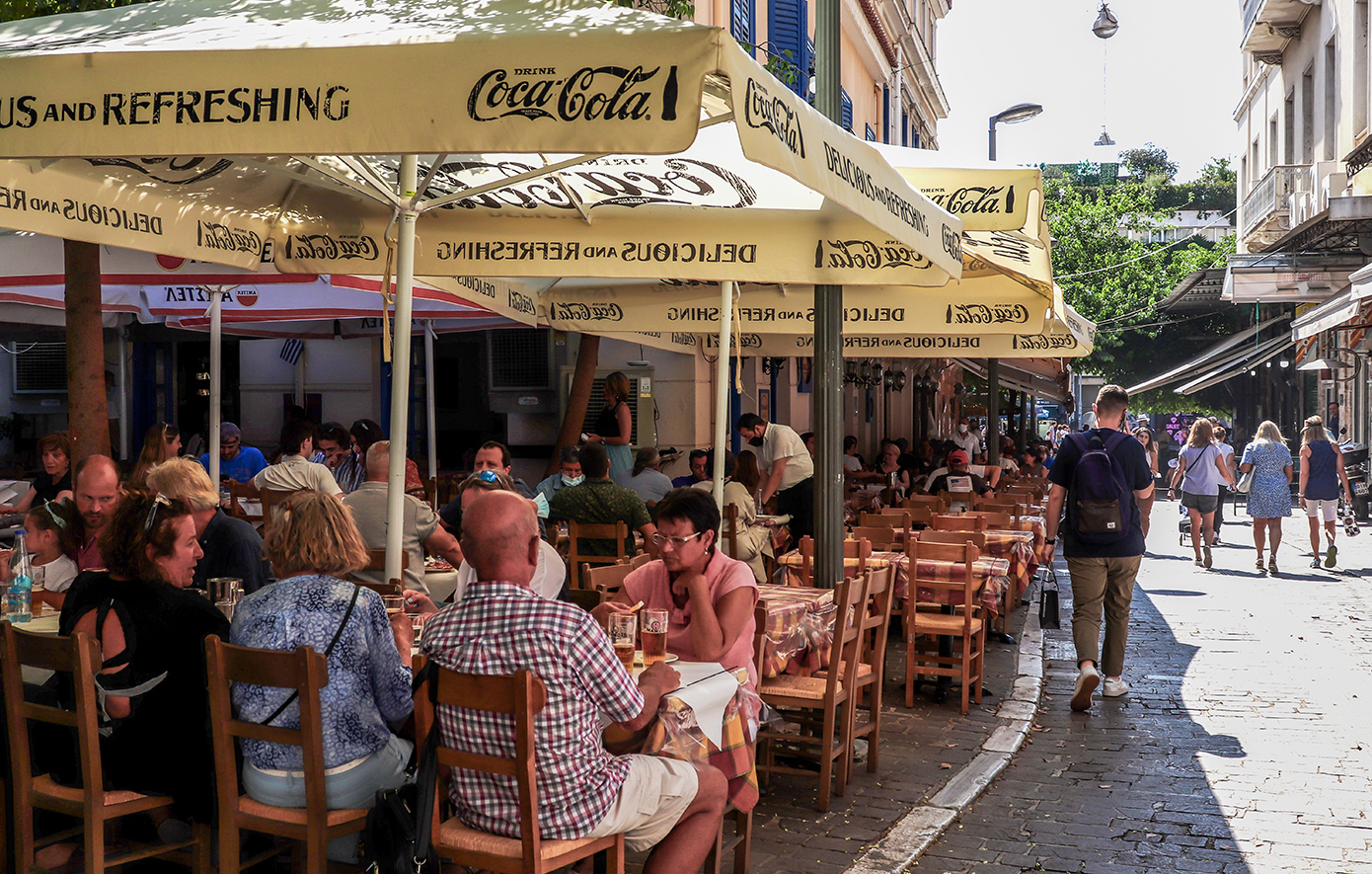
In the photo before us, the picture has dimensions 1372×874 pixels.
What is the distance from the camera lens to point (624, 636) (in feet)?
14.6

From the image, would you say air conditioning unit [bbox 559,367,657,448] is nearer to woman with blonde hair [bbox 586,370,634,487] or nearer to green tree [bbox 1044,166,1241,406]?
woman with blonde hair [bbox 586,370,634,487]

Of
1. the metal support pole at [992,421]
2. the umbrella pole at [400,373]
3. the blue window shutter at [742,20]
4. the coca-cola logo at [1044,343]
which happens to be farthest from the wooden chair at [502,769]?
the blue window shutter at [742,20]

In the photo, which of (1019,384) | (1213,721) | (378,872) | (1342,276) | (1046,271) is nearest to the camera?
(378,872)

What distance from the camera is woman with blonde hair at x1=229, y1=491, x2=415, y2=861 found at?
12.5ft

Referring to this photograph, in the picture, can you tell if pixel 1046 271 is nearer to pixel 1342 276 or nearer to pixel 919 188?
→ pixel 919 188

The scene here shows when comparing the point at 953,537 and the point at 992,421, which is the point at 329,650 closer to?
the point at 953,537

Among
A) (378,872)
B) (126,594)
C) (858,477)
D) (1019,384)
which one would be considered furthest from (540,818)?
(1019,384)

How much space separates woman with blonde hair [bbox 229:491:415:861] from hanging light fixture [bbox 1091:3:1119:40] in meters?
32.8

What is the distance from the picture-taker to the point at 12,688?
414 centimetres

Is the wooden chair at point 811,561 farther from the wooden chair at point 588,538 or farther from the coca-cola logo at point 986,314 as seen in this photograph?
the coca-cola logo at point 986,314

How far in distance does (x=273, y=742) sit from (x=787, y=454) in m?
7.64

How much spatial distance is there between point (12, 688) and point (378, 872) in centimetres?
153

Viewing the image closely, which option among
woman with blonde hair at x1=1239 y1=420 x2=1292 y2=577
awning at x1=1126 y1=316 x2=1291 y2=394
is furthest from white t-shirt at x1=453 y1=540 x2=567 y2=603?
awning at x1=1126 y1=316 x2=1291 y2=394

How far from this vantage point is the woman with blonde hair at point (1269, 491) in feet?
52.4
